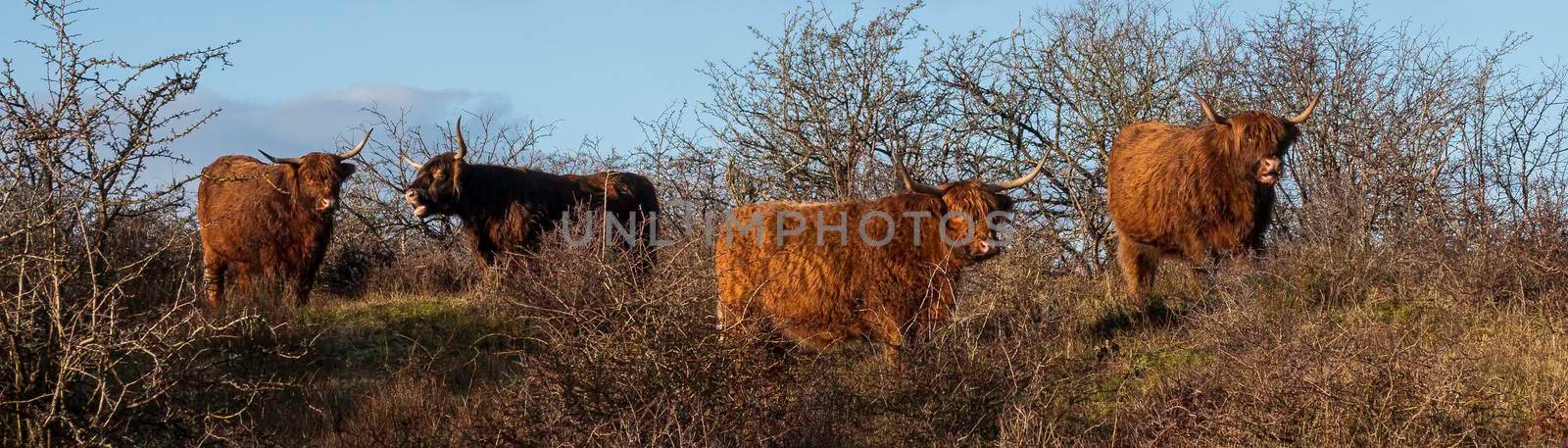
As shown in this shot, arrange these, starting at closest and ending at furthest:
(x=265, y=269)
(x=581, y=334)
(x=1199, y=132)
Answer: (x=581, y=334) → (x=1199, y=132) → (x=265, y=269)

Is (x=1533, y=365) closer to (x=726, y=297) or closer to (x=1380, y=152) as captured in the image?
(x=726, y=297)

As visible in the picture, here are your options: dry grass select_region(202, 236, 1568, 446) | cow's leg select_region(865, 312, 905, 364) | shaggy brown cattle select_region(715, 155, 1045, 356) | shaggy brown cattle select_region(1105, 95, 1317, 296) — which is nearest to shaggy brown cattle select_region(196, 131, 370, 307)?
dry grass select_region(202, 236, 1568, 446)

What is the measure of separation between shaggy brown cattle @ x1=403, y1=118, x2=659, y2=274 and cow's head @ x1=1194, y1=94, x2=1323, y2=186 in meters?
4.34

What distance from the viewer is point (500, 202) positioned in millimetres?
11578

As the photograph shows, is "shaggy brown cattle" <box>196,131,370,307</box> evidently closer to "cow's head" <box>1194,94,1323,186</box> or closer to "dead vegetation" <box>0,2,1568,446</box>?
"dead vegetation" <box>0,2,1568,446</box>

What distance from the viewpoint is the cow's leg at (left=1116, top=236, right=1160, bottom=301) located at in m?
9.60

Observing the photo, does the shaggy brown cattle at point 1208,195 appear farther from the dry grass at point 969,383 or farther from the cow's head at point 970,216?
the cow's head at point 970,216

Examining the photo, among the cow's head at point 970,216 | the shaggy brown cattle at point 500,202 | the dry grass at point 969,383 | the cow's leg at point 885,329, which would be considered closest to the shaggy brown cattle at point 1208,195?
the dry grass at point 969,383

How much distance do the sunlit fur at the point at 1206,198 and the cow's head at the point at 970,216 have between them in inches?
78.8

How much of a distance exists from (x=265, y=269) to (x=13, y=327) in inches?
217

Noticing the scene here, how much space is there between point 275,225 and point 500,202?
1.69 meters

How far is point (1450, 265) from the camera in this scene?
8539mm

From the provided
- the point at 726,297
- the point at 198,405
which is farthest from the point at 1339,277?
the point at 198,405

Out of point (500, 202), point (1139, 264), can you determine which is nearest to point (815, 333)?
point (1139, 264)
